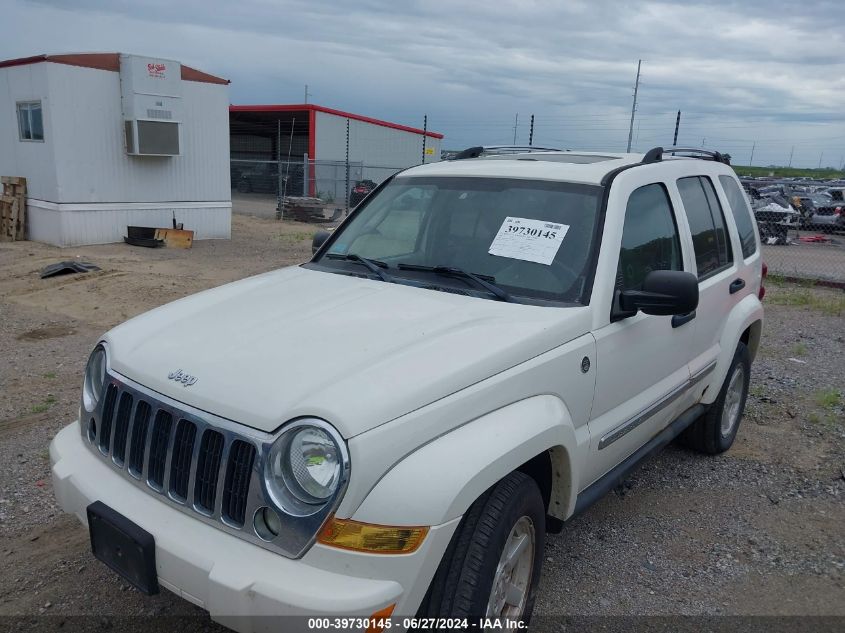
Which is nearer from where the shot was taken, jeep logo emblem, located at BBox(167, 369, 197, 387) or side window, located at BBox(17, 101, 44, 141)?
jeep logo emblem, located at BBox(167, 369, 197, 387)

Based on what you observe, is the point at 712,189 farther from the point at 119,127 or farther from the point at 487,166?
the point at 119,127

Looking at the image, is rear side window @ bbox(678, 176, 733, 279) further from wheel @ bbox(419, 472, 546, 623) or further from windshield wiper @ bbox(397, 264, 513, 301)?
wheel @ bbox(419, 472, 546, 623)

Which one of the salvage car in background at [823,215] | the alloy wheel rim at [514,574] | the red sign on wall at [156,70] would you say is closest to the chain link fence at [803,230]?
the salvage car in background at [823,215]

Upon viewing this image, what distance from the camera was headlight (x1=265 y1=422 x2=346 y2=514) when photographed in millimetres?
2074

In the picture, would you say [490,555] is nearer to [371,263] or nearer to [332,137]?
[371,263]

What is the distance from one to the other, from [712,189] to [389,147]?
32172 mm

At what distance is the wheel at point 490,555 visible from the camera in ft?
7.41

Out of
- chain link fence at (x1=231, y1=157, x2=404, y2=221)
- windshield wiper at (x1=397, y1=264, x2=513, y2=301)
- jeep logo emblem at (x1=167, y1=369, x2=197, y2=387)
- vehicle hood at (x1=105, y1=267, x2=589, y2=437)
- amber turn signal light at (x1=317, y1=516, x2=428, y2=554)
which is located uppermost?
windshield wiper at (x1=397, y1=264, x2=513, y2=301)

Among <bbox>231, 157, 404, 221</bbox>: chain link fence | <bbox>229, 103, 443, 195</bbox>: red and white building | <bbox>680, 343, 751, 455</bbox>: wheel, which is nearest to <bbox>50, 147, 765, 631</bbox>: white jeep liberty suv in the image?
<bbox>680, 343, 751, 455</bbox>: wheel

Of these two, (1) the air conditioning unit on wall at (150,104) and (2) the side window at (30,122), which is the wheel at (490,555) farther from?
(2) the side window at (30,122)

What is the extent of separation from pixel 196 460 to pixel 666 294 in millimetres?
2006

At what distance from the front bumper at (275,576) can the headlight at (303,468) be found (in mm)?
152

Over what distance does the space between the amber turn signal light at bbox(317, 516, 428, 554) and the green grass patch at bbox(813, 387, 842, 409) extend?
5.07 metres

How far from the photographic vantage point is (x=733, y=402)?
4910 millimetres
